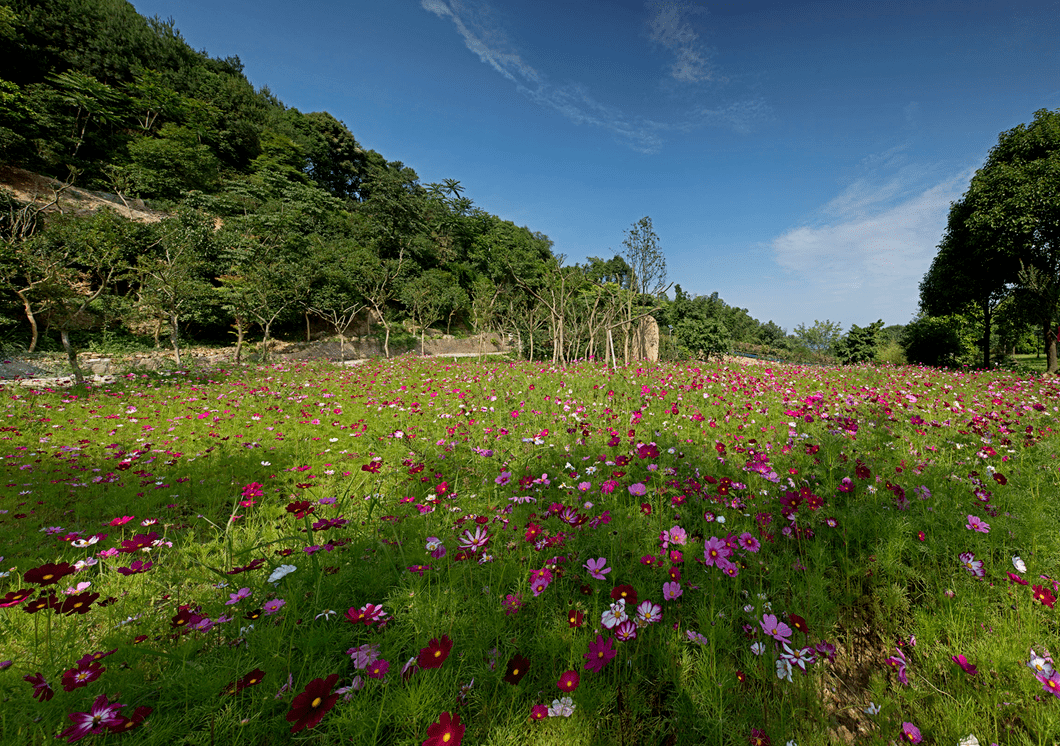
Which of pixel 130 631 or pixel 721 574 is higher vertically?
pixel 721 574

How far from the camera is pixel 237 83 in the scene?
133 ft

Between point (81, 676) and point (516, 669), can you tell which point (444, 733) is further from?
point (81, 676)

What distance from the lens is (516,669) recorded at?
1.31 m

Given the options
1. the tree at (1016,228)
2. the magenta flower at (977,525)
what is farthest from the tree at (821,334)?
the magenta flower at (977,525)

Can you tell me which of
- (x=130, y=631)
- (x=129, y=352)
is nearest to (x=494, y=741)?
(x=130, y=631)

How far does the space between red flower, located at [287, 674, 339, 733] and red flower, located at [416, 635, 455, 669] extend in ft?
0.92

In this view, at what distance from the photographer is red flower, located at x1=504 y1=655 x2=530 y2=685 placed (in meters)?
1.27

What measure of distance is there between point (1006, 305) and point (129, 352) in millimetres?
46490

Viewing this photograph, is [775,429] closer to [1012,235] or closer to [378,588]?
[378,588]

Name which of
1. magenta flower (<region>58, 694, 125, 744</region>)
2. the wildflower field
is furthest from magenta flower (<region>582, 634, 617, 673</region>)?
magenta flower (<region>58, 694, 125, 744</region>)

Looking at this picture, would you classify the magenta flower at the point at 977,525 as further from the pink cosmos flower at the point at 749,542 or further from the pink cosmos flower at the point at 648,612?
the pink cosmos flower at the point at 648,612

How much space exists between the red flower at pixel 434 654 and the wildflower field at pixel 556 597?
0.02 metres

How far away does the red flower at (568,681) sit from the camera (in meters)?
1.37

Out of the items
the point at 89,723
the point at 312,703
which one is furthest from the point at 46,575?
the point at 312,703
